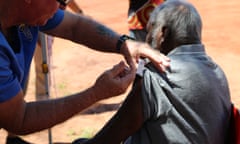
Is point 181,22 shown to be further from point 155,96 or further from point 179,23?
point 155,96

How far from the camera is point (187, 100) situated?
2.62 meters

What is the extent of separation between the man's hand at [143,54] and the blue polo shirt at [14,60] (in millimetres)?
456

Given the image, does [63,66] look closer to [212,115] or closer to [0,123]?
[212,115]

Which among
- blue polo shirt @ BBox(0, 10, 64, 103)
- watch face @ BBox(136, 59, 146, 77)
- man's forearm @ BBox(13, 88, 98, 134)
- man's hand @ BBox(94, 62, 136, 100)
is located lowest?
watch face @ BBox(136, 59, 146, 77)

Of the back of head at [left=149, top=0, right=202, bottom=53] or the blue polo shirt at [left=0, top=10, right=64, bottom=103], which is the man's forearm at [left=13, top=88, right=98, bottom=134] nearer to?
the blue polo shirt at [left=0, top=10, right=64, bottom=103]

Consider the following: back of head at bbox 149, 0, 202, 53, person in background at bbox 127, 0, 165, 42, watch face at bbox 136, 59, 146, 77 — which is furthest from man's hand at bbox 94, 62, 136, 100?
person in background at bbox 127, 0, 165, 42

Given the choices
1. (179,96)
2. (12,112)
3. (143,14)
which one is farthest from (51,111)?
(143,14)

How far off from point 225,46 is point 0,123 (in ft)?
18.2

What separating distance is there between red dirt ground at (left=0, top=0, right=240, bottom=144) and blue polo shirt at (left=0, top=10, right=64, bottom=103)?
94.0 inches

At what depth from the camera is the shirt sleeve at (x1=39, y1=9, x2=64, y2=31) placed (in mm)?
2666

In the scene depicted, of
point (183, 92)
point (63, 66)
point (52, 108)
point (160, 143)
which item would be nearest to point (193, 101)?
point (183, 92)

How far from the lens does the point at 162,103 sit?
2.61 meters

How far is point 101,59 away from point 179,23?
413 centimetres

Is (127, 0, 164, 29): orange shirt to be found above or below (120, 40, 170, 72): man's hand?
below
